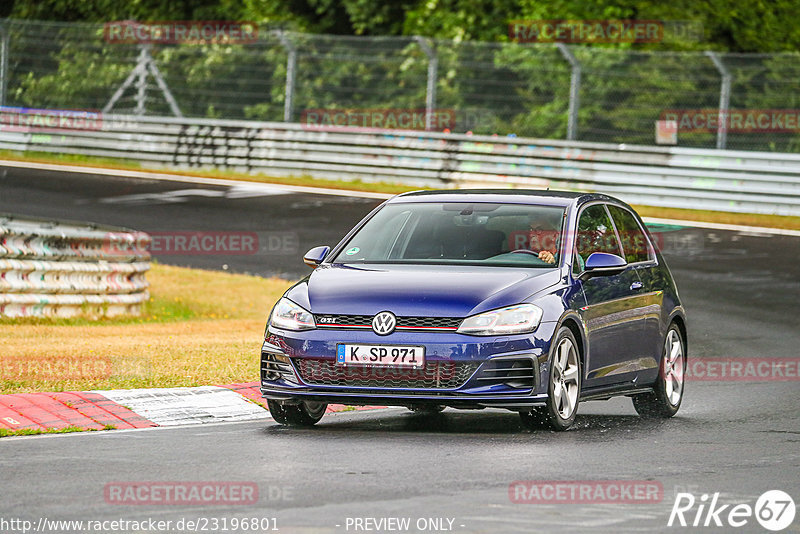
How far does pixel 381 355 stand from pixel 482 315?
2.13 ft

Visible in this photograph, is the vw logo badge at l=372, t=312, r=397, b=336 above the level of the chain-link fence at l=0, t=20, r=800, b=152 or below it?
below

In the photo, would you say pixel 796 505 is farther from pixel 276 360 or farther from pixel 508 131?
pixel 508 131

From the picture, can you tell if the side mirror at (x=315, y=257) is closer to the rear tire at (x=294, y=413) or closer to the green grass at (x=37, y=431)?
the rear tire at (x=294, y=413)

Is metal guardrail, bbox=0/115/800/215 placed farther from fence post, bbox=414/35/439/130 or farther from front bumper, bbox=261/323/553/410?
front bumper, bbox=261/323/553/410

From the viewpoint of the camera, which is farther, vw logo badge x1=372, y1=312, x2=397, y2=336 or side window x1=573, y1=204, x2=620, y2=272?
side window x1=573, y1=204, x2=620, y2=272

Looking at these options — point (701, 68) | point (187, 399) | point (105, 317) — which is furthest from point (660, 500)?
point (701, 68)

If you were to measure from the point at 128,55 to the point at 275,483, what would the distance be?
2717 centimetres

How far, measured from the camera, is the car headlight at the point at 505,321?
9.41 metres

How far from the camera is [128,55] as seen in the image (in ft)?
111

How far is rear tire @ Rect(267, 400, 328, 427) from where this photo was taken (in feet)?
33.2

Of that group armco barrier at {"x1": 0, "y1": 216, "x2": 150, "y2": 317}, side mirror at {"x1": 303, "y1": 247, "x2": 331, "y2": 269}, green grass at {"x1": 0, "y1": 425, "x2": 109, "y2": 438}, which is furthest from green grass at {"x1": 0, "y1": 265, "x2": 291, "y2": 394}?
side mirror at {"x1": 303, "y1": 247, "x2": 331, "y2": 269}

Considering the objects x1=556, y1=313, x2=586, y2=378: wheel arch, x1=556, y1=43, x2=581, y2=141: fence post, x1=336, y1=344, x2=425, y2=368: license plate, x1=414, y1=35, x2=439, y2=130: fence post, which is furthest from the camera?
x1=414, y1=35, x2=439, y2=130: fence post
